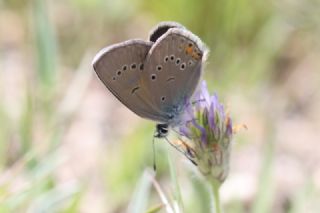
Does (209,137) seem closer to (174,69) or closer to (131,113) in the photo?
(174,69)

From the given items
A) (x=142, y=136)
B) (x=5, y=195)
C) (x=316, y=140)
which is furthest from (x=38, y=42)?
(x=316, y=140)

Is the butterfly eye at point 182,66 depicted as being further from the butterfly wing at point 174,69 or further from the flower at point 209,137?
the flower at point 209,137

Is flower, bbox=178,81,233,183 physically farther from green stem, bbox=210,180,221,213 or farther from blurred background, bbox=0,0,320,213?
blurred background, bbox=0,0,320,213

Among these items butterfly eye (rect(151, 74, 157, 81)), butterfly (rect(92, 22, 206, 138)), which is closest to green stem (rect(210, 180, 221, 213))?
butterfly (rect(92, 22, 206, 138))

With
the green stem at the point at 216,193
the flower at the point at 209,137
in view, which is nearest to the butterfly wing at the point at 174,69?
the flower at the point at 209,137

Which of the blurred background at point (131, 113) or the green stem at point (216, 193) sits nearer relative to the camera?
the green stem at point (216, 193)

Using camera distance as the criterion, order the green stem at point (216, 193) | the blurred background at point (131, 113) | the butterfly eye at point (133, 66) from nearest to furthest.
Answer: the green stem at point (216, 193) < the butterfly eye at point (133, 66) < the blurred background at point (131, 113)
